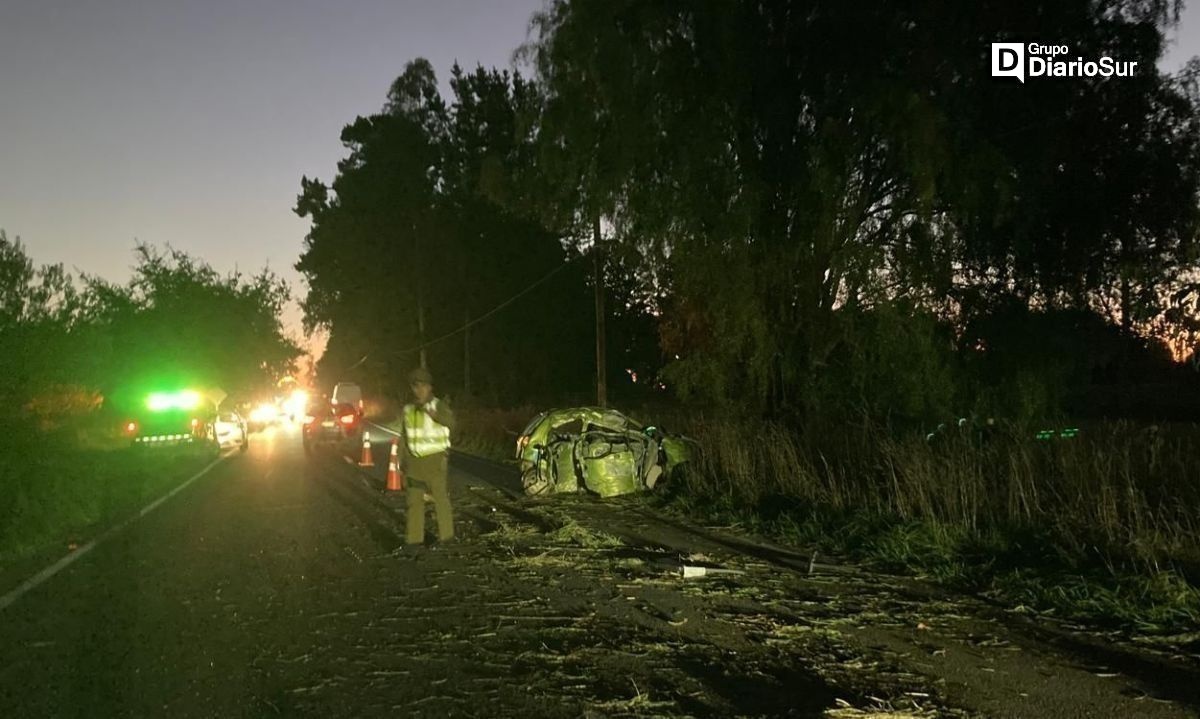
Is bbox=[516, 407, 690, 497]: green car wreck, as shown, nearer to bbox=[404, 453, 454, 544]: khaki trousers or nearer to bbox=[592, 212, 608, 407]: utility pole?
bbox=[404, 453, 454, 544]: khaki trousers

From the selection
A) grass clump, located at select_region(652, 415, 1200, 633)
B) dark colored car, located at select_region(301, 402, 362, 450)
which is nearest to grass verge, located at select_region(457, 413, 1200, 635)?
grass clump, located at select_region(652, 415, 1200, 633)

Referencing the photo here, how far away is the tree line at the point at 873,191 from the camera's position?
1558cm

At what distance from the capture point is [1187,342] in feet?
45.6

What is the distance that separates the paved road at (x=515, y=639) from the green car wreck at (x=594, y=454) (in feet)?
12.7

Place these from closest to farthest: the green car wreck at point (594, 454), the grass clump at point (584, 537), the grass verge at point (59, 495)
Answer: the grass clump at point (584, 537) < the grass verge at point (59, 495) < the green car wreck at point (594, 454)

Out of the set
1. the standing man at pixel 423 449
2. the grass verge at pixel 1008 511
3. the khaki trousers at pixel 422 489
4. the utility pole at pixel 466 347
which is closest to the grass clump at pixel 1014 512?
the grass verge at pixel 1008 511

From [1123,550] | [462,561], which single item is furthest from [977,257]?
[462,561]

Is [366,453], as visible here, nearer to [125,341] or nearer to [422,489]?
[422,489]

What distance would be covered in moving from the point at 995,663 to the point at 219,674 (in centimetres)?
494

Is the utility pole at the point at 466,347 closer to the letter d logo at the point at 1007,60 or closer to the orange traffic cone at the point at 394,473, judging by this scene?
the orange traffic cone at the point at 394,473

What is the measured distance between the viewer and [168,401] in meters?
28.8

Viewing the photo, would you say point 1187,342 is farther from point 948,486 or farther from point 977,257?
point 948,486

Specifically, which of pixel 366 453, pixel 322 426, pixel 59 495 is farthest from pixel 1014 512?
pixel 322 426

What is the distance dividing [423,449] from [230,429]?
907 inches
